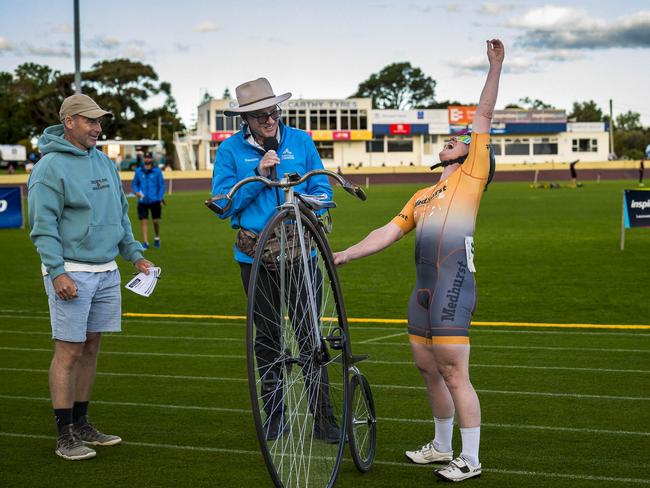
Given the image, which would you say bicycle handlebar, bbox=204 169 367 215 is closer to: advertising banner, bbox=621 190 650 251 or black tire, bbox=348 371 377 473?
black tire, bbox=348 371 377 473

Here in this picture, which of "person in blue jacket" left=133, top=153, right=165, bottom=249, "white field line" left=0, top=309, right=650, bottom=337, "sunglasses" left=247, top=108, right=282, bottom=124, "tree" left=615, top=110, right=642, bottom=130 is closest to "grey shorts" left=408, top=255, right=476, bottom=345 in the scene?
"sunglasses" left=247, top=108, right=282, bottom=124

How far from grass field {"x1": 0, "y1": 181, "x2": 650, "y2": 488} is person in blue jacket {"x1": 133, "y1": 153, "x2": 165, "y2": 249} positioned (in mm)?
4243

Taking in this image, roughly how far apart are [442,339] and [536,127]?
121129 mm

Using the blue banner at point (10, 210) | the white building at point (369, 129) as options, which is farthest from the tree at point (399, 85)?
the blue banner at point (10, 210)

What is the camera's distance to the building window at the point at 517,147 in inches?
4875

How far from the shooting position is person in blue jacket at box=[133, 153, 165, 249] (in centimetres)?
2342

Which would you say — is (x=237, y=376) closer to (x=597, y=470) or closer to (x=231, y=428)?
(x=231, y=428)

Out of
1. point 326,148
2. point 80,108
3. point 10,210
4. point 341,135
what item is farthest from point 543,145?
point 80,108

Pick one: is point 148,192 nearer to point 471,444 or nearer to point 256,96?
point 256,96

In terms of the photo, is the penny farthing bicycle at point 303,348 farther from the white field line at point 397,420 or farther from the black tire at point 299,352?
the white field line at point 397,420

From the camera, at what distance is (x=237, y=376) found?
357 inches

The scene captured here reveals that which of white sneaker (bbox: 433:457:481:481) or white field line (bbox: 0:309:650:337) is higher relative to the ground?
white sneaker (bbox: 433:457:481:481)

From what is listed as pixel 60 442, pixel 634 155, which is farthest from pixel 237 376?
pixel 634 155

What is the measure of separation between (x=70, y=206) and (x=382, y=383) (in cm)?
329
